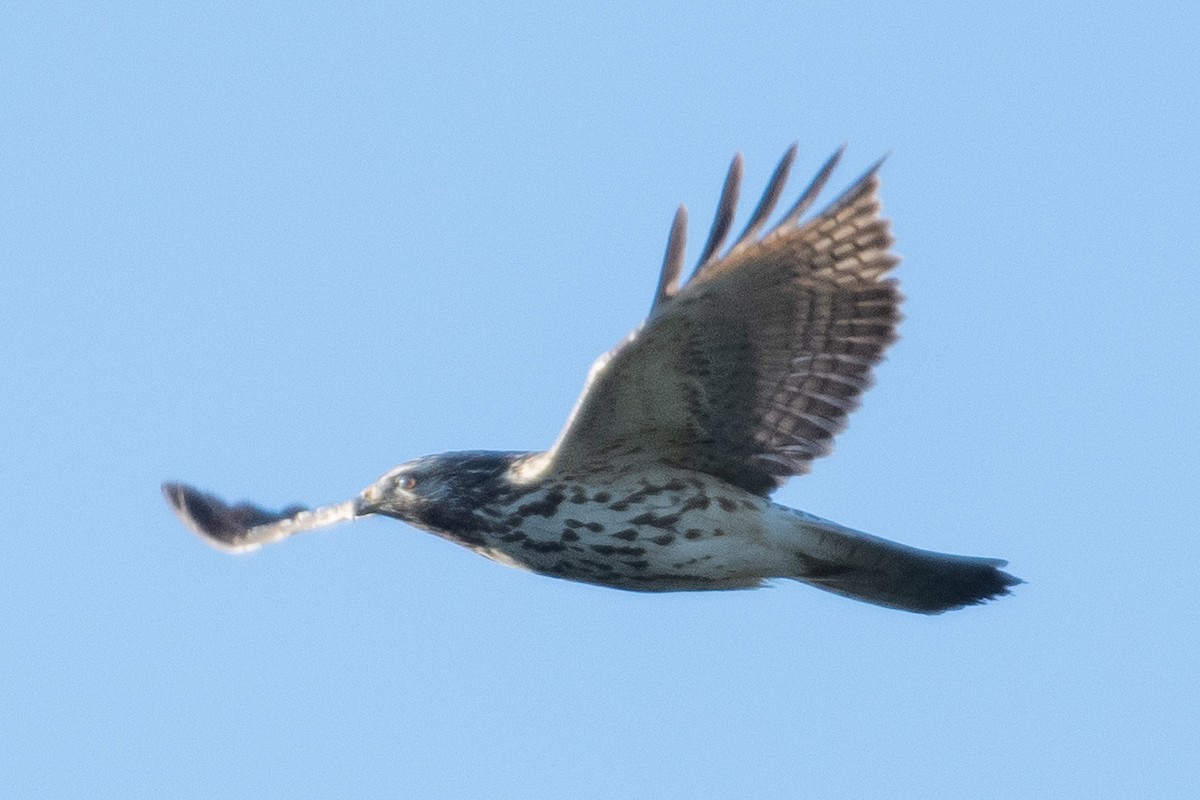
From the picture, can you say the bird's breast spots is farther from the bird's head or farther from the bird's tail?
the bird's tail

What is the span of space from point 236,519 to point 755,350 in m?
3.33

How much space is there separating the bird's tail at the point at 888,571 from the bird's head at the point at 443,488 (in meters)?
1.21

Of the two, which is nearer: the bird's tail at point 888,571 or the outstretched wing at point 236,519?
the bird's tail at point 888,571

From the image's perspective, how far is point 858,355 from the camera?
750 centimetres

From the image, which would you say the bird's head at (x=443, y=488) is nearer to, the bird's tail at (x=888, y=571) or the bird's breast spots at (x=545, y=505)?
the bird's breast spots at (x=545, y=505)

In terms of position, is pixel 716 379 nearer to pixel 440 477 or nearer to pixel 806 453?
pixel 806 453

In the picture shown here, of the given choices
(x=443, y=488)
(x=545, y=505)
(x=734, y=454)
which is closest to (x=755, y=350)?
(x=734, y=454)

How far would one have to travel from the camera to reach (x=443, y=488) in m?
7.96

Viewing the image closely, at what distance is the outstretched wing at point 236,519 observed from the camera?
357 inches

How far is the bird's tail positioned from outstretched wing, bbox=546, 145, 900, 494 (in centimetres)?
28

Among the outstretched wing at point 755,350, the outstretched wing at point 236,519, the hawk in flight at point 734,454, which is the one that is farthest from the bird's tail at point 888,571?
the outstretched wing at point 236,519

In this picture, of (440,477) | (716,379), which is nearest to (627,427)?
(716,379)

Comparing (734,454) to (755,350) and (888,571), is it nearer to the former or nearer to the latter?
(755,350)

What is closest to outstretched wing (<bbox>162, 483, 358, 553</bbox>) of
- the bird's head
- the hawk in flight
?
the bird's head
